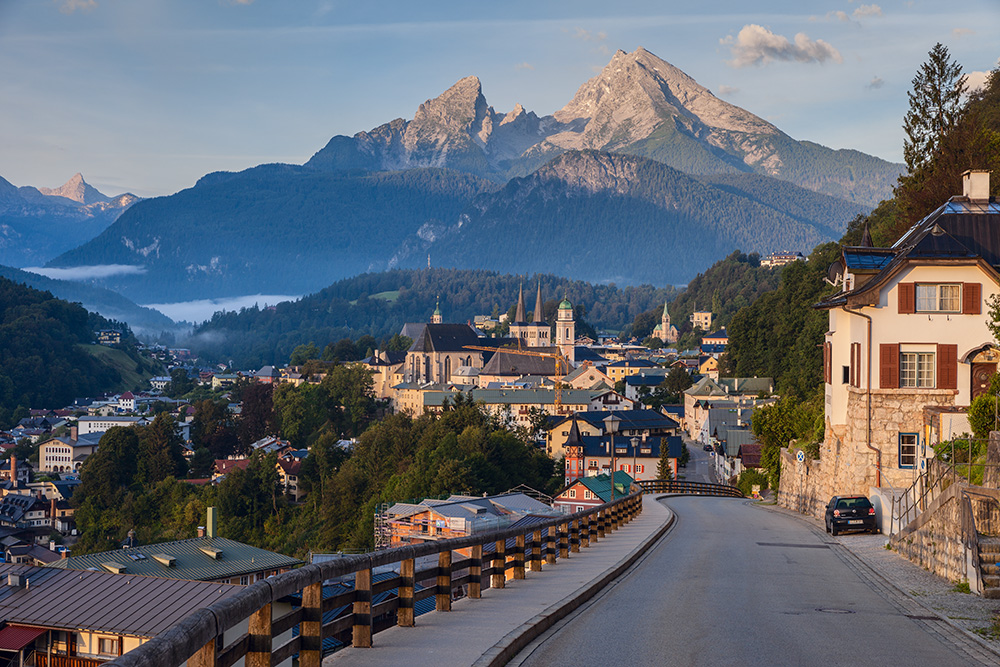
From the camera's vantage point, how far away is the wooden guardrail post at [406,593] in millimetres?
9469

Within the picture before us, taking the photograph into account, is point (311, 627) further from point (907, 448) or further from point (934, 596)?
point (907, 448)

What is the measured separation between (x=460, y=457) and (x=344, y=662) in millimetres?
88111

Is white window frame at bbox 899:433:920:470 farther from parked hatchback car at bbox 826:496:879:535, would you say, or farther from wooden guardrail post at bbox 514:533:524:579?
wooden guardrail post at bbox 514:533:524:579

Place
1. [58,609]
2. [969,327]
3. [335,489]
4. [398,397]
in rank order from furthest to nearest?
[398,397] < [335,489] < [969,327] < [58,609]

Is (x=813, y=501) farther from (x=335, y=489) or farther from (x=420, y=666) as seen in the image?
(x=335, y=489)

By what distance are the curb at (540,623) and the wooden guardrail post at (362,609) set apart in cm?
96

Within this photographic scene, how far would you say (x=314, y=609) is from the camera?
7.34 m

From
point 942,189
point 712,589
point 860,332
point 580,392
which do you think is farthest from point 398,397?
point 712,589

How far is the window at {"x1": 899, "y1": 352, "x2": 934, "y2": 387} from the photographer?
2983 centimetres

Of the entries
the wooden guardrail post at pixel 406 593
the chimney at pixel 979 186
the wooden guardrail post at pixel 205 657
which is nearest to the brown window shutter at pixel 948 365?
the chimney at pixel 979 186

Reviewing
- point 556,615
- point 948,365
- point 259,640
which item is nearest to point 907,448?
point 948,365

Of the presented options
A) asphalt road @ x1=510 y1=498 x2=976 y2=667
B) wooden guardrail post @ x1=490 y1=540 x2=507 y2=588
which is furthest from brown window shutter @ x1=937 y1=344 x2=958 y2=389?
wooden guardrail post @ x1=490 y1=540 x2=507 y2=588

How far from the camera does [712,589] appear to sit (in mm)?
14734

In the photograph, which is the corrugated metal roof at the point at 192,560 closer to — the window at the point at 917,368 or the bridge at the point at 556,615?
the window at the point at 917,368
